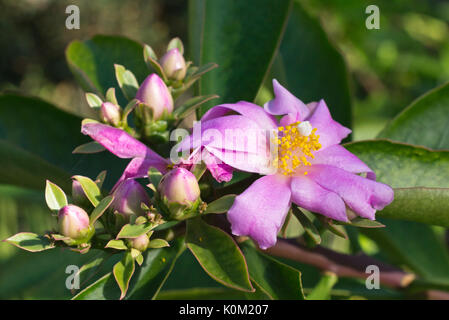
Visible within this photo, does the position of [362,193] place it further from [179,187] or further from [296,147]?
[179,187]

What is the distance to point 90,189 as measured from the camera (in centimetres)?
100

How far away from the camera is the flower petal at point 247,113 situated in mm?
1040

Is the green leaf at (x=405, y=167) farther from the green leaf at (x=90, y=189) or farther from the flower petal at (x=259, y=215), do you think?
the green leaf at (x=90, y=189)

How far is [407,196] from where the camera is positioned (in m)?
1.08

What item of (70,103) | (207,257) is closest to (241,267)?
(207,257)

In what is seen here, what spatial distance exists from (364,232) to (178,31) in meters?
4.99

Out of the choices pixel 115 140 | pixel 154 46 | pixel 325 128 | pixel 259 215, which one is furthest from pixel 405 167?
pixel 154 46

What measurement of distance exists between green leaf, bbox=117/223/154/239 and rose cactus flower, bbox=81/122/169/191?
12cm

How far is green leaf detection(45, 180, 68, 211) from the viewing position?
996 millimetres

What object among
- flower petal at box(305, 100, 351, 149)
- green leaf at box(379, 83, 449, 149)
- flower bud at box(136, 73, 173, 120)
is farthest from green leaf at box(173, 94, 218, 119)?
green leaf at box(379, 83, 449, 149)

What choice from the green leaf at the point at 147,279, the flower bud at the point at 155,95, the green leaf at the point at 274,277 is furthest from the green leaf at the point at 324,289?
the flower bud at the point at 155,95

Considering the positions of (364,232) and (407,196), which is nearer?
(407,196)

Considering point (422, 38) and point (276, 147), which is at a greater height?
point (422, 38)

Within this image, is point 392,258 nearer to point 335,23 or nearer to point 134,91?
point 134,91
